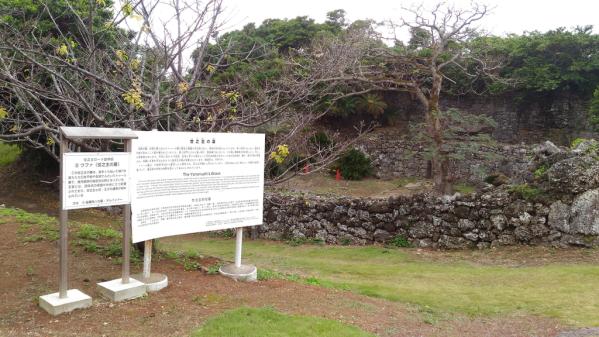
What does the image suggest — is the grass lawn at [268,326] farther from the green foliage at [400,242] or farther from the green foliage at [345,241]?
the green foliage at [345,241]

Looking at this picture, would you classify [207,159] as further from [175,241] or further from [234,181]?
[175,241]

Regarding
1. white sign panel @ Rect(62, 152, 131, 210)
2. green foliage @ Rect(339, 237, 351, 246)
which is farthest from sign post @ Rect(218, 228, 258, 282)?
green foliage @ Rect(339, 237, 351, 246)

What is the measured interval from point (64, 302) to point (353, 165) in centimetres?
1747

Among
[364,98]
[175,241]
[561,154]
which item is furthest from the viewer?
[364,98]

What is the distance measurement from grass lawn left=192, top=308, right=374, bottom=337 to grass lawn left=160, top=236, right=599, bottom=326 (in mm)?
2182

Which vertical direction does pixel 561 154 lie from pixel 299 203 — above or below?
above

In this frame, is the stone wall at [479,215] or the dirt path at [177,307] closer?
the dirt path at [177,307]

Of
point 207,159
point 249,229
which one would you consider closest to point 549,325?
point 207,159

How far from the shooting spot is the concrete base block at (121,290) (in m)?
5.23

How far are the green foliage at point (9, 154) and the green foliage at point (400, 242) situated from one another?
15416mm

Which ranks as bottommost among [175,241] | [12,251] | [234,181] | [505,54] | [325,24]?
[175,241]

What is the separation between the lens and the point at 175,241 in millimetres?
12727

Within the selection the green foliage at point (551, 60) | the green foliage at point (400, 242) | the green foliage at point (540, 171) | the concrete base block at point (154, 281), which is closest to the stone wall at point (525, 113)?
the green foliage at point (551, 60)

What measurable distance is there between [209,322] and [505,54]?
2056cm
